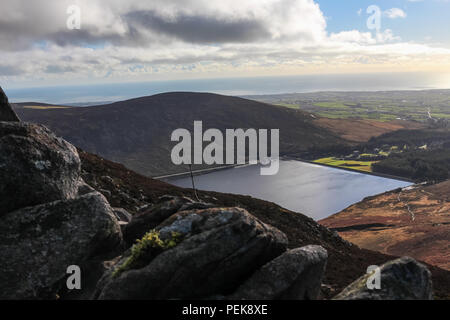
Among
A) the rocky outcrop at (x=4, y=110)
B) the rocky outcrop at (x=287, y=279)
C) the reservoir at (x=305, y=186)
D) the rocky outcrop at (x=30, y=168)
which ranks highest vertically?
the rocky outcrop at (x=4, y=110)

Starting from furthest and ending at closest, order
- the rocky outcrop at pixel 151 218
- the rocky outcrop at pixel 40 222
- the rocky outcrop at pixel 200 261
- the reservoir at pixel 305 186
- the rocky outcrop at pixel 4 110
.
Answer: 1. the reservoir at pixel 305 186
2. the rocky outcrop at pixel 4 110
3. the rocky outcrop at pixel 151 218
4. the rocky outcrop at pixel 40 222
5. the rocky outcrop at pixel 200 261

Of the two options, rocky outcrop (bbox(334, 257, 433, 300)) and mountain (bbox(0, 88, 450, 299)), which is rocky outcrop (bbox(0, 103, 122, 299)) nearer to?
mountain (bbox(0, 88, 450, 299))

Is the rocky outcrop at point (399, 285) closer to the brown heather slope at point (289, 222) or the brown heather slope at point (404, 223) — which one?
the brown heather slope at point (289, 222)

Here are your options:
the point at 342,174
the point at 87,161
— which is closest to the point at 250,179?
the point at 342,174

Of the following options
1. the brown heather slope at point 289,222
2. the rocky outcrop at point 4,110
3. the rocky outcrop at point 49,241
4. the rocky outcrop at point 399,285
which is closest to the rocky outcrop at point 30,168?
the rocky outcrop at point 49,241

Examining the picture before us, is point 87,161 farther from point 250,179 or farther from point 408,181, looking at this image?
point 408,181

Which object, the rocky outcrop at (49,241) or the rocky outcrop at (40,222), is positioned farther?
the rocky outcrop at (40,222)
